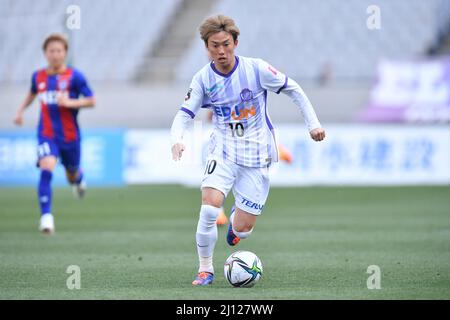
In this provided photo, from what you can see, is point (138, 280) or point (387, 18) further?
point (387, 18)

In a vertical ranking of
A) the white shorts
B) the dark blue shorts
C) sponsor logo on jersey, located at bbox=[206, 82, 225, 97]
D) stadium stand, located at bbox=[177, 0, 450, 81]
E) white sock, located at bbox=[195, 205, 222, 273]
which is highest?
stadium stand, located at bbox=[177, 0, 450, 81]

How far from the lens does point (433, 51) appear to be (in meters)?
24.4

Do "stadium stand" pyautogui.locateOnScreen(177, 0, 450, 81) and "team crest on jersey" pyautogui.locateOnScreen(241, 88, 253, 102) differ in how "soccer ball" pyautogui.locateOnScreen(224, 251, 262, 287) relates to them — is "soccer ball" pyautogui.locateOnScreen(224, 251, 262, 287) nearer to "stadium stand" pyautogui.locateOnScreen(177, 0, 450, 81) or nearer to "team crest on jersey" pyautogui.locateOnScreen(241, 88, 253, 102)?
"team crest on jersey" pyautogui.locateOnScreen(241, 88, 253, 102)

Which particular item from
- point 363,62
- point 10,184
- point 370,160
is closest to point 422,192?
point 370,160

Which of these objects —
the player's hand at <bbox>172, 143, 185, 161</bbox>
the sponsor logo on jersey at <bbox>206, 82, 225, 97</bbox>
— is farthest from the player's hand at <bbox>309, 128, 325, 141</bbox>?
the player's hand at <bbox>172, 143, 185, 161</bbox>

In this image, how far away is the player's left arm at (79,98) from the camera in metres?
10.4

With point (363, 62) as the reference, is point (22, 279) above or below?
below

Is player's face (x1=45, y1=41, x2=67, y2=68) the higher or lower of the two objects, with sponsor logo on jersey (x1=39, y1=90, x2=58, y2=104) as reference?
higher

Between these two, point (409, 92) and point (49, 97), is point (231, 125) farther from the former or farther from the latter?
point (409, 92)

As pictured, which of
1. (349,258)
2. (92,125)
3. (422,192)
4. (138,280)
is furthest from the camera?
(92,125)

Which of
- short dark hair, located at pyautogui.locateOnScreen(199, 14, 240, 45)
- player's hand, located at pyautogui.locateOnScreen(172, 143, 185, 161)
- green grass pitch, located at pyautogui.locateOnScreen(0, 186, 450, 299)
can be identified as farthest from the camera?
short dark hair, located at pyautogui.locateOnScreen(199, 14, 240, 45)

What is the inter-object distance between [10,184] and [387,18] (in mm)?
11630

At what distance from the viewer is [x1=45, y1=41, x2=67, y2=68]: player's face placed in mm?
10258

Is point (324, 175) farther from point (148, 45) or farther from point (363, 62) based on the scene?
point (148, 45)
